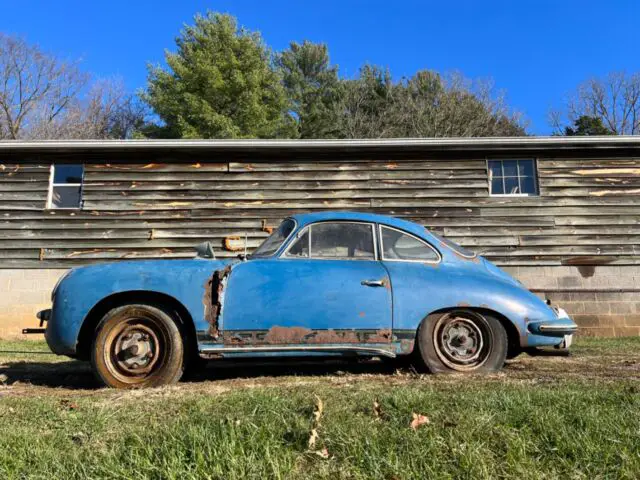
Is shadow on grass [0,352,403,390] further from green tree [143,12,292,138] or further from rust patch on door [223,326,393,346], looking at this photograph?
green tree [143,12,292,138]

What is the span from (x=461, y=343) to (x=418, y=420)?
5.68 feet

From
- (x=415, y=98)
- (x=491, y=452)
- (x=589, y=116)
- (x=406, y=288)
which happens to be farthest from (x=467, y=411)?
(x=589, y=116)

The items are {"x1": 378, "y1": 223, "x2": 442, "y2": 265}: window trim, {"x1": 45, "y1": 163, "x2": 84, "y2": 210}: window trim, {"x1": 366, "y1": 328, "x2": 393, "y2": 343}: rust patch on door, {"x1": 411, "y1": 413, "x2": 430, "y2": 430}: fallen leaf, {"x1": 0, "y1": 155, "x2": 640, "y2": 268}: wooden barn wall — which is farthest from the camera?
{"x1": 45, "y1": 163, "x2": 84, "y2": 210}: window trim

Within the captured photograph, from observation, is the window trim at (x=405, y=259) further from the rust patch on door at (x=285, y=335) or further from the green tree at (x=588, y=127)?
the green tree at (x=588, y=127)

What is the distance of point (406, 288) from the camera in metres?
4.07

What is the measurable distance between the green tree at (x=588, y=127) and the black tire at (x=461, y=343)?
3224 centimetres

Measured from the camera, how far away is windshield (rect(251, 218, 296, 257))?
4.26 metres

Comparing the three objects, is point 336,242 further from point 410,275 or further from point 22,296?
point 22,296

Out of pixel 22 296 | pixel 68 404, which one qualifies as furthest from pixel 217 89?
pixel 68 404

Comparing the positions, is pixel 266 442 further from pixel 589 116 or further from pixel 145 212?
pixel 589 116

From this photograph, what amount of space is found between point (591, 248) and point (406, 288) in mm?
7990

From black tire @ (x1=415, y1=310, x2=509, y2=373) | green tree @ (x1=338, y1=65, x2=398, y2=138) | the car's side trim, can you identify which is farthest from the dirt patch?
green tree @ (x1=338, y1=65, x2=398, y2=138)

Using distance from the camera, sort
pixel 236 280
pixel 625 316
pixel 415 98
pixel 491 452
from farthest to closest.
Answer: pixel 415 98 → pixel 625 316 → pixel 236 280 → pixel 491 452

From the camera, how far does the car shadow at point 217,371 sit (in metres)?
4.38
